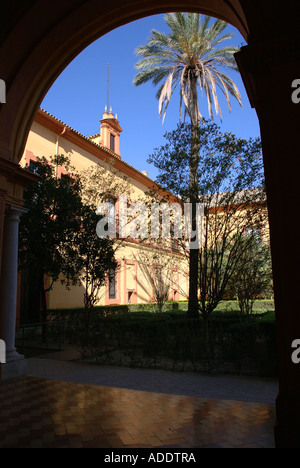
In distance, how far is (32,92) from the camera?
6.28 m

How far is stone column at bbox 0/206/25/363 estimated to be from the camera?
20.7 feet

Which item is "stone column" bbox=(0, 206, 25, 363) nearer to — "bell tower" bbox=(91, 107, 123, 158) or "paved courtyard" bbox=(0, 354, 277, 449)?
"paved courtyard" bbox=(0, 354, 277, 449)

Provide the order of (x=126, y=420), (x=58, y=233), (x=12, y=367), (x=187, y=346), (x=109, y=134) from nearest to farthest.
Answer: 1. (x=126, y=420)
2. (x=12, y=367)
3. (x=187, y=346)
4. (x=58, y=233)
5. (x=109, y=134)

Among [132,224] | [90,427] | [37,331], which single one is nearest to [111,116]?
[132,224]

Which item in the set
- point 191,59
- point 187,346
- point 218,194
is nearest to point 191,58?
point 191,59

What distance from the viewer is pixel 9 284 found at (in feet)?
21.3

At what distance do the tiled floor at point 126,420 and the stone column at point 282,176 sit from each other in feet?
2.26

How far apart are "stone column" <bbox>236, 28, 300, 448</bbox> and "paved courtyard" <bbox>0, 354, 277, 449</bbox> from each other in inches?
27.4

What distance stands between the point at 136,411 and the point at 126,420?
0.40 metres

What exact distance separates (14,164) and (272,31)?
4.62 m

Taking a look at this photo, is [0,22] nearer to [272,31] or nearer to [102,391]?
[272,31]
